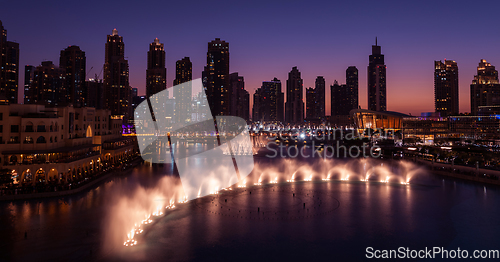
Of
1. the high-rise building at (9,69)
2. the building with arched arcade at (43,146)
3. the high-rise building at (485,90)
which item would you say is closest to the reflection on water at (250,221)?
the building with arched arcade at (43,146)

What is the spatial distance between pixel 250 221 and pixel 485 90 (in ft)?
664

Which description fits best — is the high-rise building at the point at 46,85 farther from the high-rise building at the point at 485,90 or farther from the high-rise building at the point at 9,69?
the high-rise building at the point at 485,90

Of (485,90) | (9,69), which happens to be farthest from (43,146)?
(485,90)

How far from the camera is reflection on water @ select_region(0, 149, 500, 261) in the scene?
19.8m

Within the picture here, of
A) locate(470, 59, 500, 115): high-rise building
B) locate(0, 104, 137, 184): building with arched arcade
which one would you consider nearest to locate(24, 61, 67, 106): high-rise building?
locate(0, 104, 137, 184): building with arched arcade

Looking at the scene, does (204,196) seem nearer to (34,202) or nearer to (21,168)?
(34,202)

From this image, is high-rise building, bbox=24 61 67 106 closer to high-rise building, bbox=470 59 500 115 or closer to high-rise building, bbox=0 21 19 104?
high-rise building, bbox=0 21 19 104

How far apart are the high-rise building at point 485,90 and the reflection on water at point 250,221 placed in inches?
6704

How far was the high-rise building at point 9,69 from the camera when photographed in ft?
483

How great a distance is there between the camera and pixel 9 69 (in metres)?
157

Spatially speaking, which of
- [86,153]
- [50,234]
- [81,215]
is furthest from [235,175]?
[50,234]

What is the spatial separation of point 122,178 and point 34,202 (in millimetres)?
14949

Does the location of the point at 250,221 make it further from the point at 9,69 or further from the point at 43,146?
the point at 9,69

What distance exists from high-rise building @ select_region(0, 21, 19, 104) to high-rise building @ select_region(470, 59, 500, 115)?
227064mm
